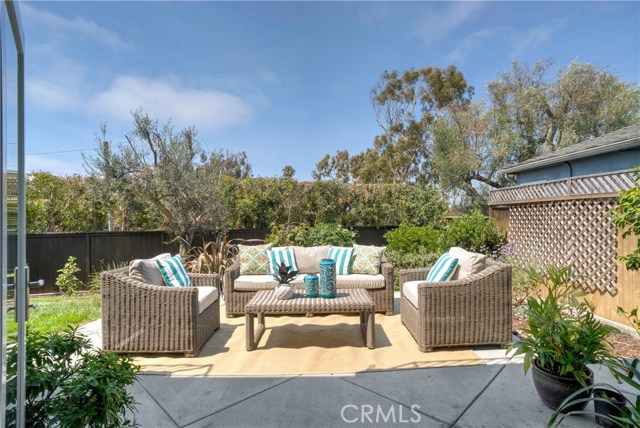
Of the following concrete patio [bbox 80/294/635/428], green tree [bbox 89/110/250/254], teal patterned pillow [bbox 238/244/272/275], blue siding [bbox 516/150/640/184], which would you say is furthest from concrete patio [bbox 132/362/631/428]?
blue siding [bbox 516/150/640/184]

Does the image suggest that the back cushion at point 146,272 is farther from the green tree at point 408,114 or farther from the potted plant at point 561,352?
the green tree at point 408,114

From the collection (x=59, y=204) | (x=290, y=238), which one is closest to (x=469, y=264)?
(x=290, y=238)

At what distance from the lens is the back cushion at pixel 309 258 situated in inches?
196

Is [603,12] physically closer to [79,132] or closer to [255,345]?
[255,345]

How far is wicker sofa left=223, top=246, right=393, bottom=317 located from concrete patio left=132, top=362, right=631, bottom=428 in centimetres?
161

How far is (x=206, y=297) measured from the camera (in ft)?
11.7

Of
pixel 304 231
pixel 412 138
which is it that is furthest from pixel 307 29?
pixel 412 138

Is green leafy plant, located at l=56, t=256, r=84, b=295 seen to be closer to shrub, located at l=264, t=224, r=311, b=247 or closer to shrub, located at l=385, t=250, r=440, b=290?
shrub, located at l=264, t=224, r=311, b=247

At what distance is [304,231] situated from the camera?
720 centimetres

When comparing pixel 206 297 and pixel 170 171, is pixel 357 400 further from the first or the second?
pixel 170 171

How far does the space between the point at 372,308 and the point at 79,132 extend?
726 cm

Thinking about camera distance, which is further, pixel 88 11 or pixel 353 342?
pixel 88 11

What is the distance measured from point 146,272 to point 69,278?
16.1 feet

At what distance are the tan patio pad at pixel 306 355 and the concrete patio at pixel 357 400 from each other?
0.16 meters
